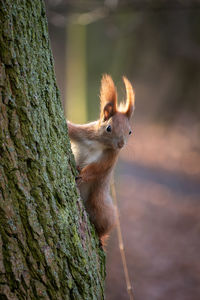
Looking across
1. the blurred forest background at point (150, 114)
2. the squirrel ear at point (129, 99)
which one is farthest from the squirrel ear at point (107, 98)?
the blurred forest background at point (150, 114)

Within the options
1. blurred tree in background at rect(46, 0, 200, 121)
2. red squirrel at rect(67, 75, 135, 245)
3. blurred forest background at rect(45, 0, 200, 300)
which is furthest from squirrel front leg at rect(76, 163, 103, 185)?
blurred tree in background at rect(46, 0, 200, 121)

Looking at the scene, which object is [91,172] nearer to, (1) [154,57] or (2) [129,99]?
(2) [129,99]

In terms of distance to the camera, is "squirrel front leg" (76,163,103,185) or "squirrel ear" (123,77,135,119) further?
"squirrel ear" (123,77,135,119)

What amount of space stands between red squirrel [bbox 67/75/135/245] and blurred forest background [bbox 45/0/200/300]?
2089mm

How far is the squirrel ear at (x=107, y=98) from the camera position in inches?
97.7

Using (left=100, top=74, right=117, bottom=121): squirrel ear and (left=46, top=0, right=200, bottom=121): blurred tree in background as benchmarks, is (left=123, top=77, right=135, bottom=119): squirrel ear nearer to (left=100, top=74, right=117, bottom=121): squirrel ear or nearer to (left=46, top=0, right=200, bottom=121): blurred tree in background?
(left=100, top=74, right=117, bottom=121): squirrel ear

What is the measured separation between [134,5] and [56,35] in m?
2.97

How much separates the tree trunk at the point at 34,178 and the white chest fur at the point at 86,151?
876 millimetres

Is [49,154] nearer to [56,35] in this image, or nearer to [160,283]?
[160,283]

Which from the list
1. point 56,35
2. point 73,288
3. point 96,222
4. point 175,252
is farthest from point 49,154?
point 56,35

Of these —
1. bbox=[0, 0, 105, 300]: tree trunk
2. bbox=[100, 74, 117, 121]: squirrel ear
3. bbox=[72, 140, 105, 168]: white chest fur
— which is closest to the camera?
bbox=[0, 0, 105, 300]: tree trunk

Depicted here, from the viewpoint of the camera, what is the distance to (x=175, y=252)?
5426mm

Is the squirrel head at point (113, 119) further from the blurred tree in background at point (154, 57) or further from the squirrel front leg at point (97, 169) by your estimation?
the blurred tree in background at point (154, 57)

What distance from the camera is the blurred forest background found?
516cm
